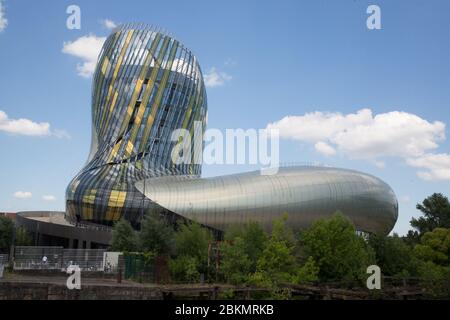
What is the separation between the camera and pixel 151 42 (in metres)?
60.2

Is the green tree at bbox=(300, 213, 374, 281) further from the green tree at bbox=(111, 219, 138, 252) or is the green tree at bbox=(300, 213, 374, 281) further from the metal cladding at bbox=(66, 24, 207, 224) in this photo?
the metal cladding at bbox=(66, 24, 207, 224)

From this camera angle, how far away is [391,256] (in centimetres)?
3538

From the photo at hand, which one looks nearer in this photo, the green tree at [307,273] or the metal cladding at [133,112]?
the green tree at [307,273]

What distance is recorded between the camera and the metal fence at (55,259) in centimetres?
2866

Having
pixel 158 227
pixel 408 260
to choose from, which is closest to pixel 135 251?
pixel 158 227

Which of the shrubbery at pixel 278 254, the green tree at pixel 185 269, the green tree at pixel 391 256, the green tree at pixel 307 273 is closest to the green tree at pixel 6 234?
the shrubbery at pixel 278 254

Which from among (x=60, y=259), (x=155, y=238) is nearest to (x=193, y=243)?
(x=155, y=238)

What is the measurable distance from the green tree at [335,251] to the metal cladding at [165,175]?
12922 millimetres

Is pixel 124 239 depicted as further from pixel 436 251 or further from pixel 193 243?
pixel 436 251

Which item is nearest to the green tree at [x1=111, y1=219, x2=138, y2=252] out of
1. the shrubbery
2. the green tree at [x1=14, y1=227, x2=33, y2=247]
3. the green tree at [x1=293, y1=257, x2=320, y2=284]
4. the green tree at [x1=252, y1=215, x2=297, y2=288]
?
the shrubbery

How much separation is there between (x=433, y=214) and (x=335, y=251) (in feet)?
143

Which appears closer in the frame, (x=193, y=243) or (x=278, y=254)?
(x=278, y=254)

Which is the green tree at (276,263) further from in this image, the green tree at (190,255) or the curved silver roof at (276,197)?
the curved silver roof at (276,197)
